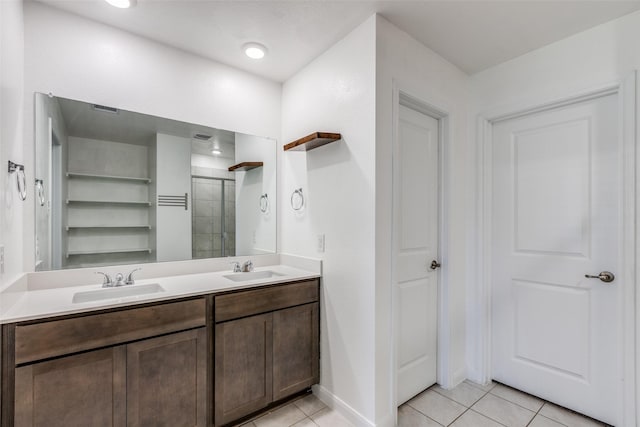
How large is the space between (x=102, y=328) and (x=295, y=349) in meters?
1.15

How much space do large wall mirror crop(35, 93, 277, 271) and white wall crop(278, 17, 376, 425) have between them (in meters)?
0.47

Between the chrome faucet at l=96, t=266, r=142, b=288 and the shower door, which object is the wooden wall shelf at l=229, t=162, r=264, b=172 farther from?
the chrome faucet at l=96, t=266, r=142, b=288

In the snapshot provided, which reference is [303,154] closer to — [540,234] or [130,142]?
[130,142]

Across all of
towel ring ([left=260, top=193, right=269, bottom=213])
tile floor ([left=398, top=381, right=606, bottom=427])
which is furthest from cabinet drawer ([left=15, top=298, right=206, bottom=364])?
tile floor ([left=398, top=381, right=606, bottom=427])

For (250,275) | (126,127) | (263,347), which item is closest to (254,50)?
(126,127)

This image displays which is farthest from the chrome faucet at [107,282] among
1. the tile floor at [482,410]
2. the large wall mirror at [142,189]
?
the tile floor at [482,410]

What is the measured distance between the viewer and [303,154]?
2414mm

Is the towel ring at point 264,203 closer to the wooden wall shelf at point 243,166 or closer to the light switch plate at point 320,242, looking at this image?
the wooden wall shelf at point 243,166

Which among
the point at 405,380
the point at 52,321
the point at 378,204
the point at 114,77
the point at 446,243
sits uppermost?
the point at 114,77

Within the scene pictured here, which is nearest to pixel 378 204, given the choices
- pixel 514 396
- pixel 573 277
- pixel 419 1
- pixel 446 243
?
pixel 446 243

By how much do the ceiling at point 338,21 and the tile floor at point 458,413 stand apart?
2507 millimetres

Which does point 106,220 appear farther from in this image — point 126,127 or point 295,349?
point 295,349

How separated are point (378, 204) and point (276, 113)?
144 cm

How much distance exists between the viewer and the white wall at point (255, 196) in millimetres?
2482
